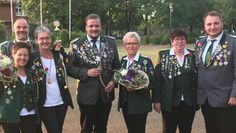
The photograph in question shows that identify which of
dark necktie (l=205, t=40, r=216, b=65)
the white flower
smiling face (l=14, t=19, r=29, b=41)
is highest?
smiling face (l=14, t=19, r=29, b=41)

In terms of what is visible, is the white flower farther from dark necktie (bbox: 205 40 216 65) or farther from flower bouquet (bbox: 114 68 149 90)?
dark necktie (bbox: 205 40 216 65)

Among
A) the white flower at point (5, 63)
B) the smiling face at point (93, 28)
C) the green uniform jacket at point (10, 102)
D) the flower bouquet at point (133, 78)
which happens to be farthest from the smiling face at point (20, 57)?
the flower bouquet at point (133, 78)

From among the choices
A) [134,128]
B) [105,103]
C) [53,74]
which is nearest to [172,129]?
[134,128]

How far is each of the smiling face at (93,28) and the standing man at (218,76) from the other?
1.57m

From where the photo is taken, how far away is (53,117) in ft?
18.9

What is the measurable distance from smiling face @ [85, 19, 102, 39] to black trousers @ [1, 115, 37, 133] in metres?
1.54

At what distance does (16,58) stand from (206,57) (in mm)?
2625

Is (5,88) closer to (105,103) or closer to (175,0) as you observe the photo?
(105,103)

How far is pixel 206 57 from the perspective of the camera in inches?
233

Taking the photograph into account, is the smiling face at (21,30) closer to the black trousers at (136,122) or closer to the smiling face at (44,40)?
the smiling face at (44,40)

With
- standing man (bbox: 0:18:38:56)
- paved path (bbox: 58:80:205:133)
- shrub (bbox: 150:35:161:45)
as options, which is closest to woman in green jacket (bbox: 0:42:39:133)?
standing man (bbox: 0:18:38:56)

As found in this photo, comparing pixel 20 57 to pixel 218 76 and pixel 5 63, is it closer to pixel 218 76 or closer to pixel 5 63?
pixel 5 63

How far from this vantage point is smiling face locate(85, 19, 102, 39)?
6203 mm

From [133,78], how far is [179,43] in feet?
2.87
